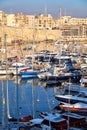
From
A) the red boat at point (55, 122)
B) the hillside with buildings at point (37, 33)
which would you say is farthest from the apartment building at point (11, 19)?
the red boat at point (55, 122)

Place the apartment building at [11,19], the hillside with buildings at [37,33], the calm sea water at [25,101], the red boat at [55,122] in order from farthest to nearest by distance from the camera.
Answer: the apartment building at [11,19] → the hillside with buildings at [37,33] → the calm sea water at [25,101] → the red boat at [55,122]

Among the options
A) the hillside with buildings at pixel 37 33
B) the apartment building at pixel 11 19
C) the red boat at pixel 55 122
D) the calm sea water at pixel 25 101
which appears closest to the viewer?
the red boat at pixel 55 122

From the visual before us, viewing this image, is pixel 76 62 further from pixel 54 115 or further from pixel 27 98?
pixel 54 115

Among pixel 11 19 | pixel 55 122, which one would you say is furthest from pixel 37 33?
pixel 55 122

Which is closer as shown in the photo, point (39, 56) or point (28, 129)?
point (28, 129)

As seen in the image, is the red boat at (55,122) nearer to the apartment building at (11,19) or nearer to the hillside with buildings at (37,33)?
the hillside with buildings at (37,33)

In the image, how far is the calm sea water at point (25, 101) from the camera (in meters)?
9.12

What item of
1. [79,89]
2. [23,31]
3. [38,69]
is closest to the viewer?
[79,89]

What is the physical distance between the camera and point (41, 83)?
590 inches

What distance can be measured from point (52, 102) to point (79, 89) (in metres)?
1.49

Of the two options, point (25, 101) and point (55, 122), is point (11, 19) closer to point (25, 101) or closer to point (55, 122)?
point (25, 101)

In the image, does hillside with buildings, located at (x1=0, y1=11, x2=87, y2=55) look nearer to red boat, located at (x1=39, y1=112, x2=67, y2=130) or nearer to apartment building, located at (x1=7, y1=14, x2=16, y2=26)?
apartment building, located at (x1=7, y1=14, x2=16, y2=26)

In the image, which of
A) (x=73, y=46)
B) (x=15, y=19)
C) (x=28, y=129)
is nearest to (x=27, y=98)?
(x=28, y=129)

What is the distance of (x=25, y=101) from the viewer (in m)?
10.9
